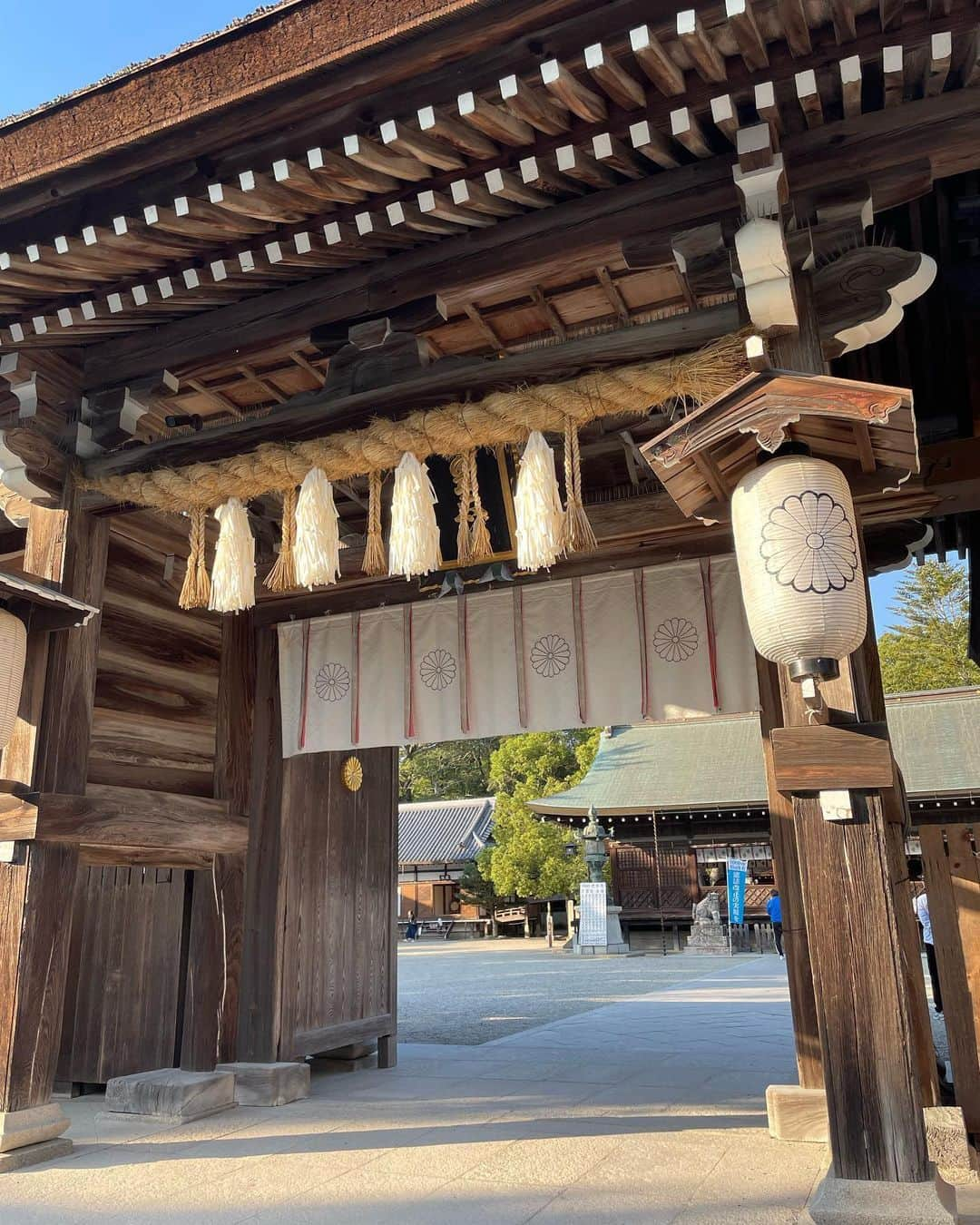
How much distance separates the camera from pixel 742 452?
304 centimetres

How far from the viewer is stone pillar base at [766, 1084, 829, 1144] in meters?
3.83

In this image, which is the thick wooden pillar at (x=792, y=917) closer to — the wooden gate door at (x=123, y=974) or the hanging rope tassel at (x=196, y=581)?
the hanging rope tassel at (x=196, y=581)

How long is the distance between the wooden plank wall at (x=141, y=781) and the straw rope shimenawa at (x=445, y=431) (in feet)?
3.07

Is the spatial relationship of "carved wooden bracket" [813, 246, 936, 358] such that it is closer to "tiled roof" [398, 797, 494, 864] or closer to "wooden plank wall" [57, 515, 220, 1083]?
"wooden plank wall" [57, 515, 220, 1083]

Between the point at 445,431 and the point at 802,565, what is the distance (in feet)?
5.80

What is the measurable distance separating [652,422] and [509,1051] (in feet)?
15.4

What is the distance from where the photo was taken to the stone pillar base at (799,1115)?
3826 mm

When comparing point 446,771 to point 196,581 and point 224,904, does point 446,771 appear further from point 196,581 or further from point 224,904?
point 196,581

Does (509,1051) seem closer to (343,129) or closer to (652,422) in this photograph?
(652,422)

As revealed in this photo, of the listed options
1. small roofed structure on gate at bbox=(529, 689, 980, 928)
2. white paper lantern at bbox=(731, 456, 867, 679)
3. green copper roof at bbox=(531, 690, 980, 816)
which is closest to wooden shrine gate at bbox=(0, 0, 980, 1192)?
white paper lantern at bbox=(731, 456, 867, 679)

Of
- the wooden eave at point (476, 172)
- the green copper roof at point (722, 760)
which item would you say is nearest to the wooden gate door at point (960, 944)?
the wooden eave at point (476, 172)

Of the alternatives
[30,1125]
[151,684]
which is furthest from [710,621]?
[30,1125]

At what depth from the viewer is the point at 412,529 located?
3.76 m

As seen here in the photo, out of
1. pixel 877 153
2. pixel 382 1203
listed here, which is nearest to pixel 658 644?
pixel 877 153
